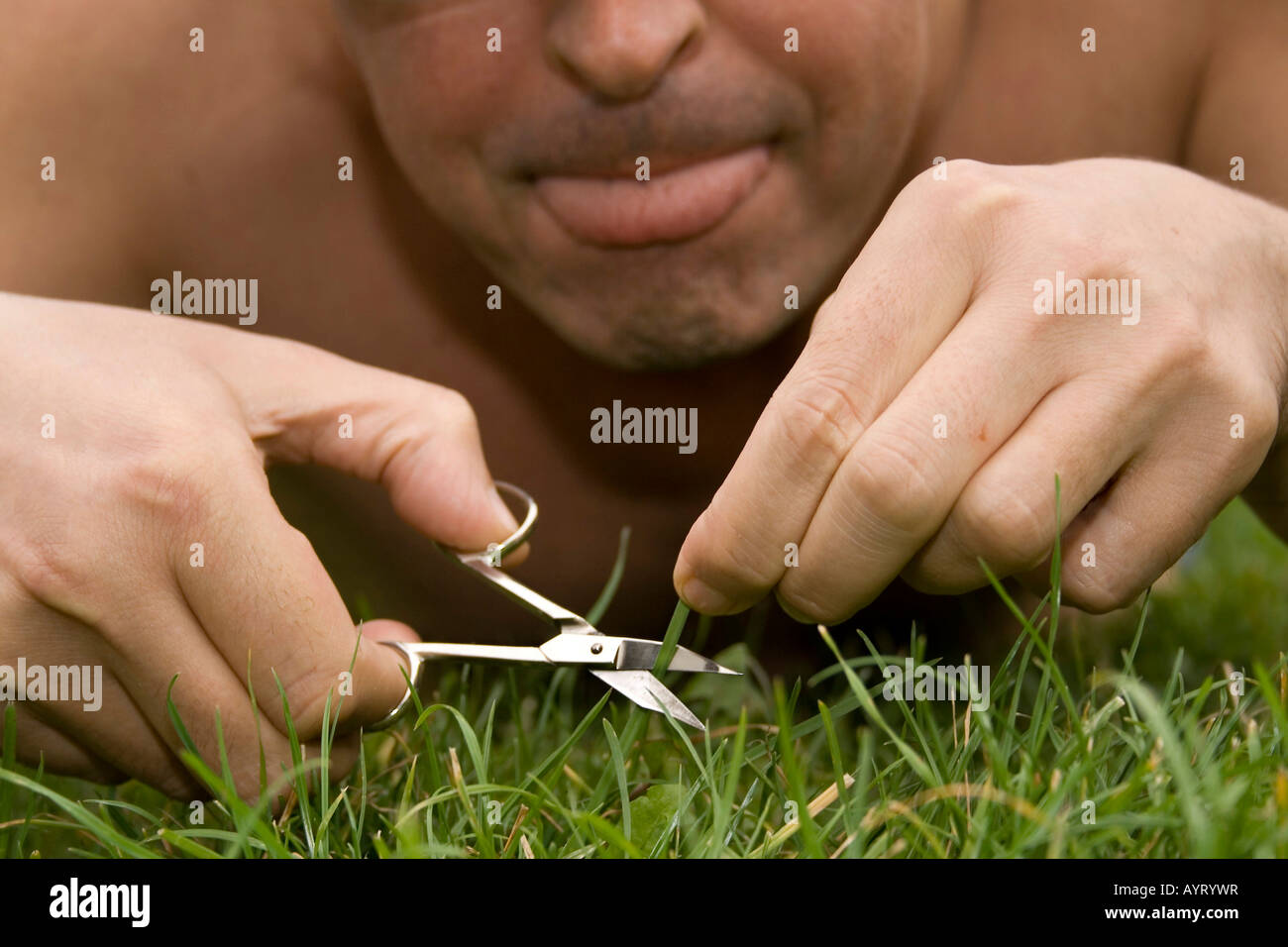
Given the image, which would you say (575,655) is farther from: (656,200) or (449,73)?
(449,73)

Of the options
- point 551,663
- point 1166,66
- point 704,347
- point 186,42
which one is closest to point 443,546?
point 551,663

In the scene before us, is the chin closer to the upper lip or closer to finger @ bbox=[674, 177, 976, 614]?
the upper lip

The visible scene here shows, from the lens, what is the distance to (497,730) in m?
1.17

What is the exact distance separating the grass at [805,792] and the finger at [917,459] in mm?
64

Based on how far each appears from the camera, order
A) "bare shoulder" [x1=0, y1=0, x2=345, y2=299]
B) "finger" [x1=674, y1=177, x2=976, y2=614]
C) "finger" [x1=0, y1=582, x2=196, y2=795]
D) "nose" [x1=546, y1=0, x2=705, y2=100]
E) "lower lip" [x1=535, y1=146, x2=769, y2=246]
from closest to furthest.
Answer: "finger" [x1=674, y1=177, x2=976, y2=614] < "finger" [x1=0, y1=582, x2=196, y2=795] < "nose" [x1=546, y1=0, x2=705, y2=100] < "lower lip" [x1=535, y1=146, x2=769, y2=246] < "bare shoulder" [x1=0, y1=0, x2=345, y2=299]

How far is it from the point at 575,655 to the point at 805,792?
19 centimetres

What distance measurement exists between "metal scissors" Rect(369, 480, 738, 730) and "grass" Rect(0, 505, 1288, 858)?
3 cm

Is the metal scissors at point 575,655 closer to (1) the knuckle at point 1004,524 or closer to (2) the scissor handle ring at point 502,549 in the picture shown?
(2) the scissor handle ring at point 502,549

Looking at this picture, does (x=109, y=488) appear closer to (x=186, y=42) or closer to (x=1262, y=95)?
(x=186, y=42)

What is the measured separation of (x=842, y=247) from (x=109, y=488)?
2.34 feet

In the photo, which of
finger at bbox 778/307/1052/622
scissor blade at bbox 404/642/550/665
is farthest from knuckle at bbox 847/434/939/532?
scissor blade at bbox 404/642/550/665

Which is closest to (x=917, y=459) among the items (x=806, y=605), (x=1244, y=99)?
(x=806, y=605)

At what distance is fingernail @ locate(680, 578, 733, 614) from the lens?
773 millimetres

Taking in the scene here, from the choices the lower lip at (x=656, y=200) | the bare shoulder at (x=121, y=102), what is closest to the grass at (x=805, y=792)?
the lower lip at (x=656, y=200)
